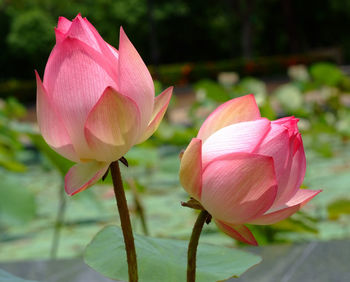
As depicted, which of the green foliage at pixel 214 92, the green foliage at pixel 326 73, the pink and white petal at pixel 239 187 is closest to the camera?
the pink and white petal at pixel 239 187

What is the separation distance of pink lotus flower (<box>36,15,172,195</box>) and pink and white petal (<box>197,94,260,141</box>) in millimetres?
41

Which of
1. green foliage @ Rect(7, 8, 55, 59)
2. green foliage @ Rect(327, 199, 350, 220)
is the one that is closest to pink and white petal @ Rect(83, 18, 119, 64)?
green foliage @ Rect(327, 199, 350, 220)

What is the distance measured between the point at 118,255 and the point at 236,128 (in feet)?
0.36

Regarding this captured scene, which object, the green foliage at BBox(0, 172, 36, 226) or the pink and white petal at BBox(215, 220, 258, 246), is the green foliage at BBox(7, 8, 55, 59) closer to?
the green foliage at BBox(0, 172, 36, 226)

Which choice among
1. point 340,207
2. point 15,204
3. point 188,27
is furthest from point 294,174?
point 188,27

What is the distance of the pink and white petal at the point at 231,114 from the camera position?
33 centimetres

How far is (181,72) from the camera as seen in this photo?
1116cm

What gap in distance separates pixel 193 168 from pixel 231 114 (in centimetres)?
5

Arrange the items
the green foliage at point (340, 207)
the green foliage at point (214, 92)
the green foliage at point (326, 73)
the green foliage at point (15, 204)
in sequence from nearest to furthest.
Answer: the green foliage at point (340, 207), the green foliage at point (15, 204), the green foliage at point (214, 92), the green foliage at point (326, 73)

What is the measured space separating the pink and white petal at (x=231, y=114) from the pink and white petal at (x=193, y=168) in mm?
38

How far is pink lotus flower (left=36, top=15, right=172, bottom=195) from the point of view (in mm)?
292

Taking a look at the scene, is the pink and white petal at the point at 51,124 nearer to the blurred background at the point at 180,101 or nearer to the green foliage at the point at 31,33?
the blurred background at the point at 180,101

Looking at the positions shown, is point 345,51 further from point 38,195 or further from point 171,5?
point 38,195

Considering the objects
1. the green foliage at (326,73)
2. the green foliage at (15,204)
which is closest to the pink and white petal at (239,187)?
the green foliage at (15,204)
